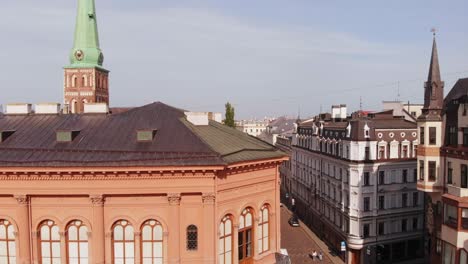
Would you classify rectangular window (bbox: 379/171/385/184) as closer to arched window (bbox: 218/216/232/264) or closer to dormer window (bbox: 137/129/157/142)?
arched window (bbox: 218/216/232/264)

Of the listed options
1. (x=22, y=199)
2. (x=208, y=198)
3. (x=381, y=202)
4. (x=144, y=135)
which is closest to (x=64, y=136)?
(x=22, y=199)

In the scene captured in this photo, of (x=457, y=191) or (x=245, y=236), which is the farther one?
(x=457, y=191)

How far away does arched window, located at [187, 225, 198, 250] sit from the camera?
24766mm

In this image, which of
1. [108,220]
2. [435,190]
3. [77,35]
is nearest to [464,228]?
[435,190]

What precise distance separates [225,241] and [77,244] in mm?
8296

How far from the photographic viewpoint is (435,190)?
138 feet

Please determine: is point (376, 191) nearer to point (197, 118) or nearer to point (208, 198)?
point (197, 118)

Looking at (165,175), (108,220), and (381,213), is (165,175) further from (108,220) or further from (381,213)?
(381,213)

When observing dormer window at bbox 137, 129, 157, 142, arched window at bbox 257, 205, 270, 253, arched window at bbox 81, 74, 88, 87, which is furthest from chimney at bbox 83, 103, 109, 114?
arched window at bbox 81, 74, 88, 87

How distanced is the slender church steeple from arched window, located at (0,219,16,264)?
3587 centimetres

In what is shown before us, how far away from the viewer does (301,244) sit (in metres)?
67.2

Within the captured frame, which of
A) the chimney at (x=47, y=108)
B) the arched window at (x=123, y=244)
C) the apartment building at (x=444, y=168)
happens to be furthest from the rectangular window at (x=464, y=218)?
the chimney at (x=47, y=108)

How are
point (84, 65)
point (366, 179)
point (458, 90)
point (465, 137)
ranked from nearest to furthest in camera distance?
point (465, 137)
point (458, 90)
point (366, 179)
point (84, 65)

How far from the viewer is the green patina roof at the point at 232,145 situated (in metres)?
25.9
